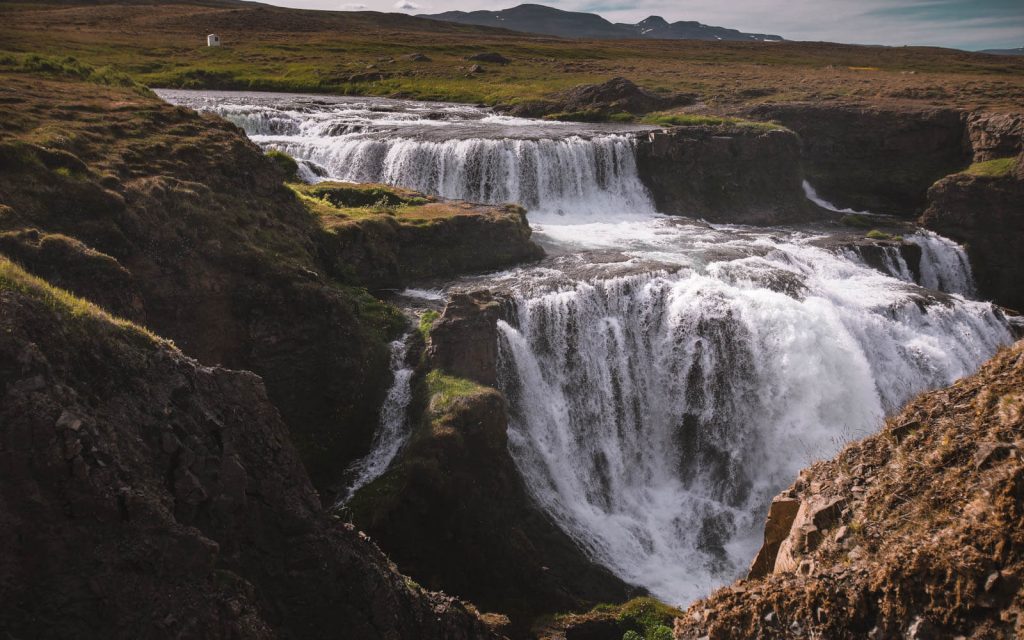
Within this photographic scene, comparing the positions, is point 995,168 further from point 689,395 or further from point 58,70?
point 58,70

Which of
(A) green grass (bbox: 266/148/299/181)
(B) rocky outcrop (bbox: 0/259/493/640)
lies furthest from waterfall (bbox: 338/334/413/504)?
(A) green grass (bbox: 266/148/299/181)

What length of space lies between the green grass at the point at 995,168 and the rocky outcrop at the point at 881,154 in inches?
115

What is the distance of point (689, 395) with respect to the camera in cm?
2067

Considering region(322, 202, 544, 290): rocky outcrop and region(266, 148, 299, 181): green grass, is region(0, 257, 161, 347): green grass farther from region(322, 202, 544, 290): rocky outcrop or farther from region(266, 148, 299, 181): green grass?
region(266, 148, 299, 181): green grass

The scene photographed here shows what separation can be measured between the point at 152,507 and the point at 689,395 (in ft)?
51.2

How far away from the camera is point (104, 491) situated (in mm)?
7109

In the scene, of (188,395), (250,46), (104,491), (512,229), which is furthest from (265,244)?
(250,46)

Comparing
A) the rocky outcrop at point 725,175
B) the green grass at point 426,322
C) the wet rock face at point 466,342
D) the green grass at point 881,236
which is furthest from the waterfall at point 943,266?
the green grass at point 426,322

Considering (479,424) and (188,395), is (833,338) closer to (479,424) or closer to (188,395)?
(479,424)

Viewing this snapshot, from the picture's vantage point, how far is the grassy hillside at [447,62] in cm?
5169

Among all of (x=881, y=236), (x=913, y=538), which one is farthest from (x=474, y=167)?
(x=913, y=538)

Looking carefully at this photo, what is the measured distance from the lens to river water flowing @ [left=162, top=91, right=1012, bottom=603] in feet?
59.0

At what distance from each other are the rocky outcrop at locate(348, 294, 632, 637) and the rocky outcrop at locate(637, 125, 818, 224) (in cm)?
2140

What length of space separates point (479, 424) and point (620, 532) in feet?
15.4
